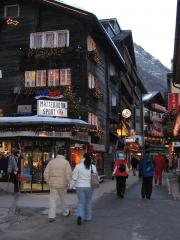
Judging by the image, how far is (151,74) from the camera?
147 m

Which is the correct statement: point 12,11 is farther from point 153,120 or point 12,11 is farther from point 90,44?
point 153,120

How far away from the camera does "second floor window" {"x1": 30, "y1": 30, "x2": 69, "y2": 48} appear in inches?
1014

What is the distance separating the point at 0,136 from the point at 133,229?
12385 millimetres

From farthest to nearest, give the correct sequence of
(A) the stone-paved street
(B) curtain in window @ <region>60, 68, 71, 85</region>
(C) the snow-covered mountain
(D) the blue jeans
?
1. (C) the snow-covered mountain
2. (B) curtain in window @ <region>60, 68, 71, 85</region>
3. (D) the blue jeans
4. (A) the stone-paved street

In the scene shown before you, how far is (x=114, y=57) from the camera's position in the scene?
34.7 m

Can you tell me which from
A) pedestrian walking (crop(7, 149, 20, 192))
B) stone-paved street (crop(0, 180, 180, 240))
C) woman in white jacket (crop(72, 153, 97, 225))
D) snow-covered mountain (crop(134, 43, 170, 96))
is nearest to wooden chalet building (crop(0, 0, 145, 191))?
pedestrian walking (crop(7, 149, 20, 192))

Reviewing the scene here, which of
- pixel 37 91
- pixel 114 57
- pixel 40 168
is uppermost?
pixel 114 57

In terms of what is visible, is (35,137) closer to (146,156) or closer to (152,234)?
(146,156)

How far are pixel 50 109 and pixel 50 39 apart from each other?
6.35 metres

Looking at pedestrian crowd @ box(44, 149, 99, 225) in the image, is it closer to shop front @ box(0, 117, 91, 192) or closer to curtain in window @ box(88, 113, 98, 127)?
shop front @ box(0, 117, 91, 192)

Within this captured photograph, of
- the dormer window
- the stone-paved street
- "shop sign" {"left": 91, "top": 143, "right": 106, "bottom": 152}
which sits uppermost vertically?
the dormer window

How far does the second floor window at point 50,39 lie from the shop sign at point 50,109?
5.28 meters

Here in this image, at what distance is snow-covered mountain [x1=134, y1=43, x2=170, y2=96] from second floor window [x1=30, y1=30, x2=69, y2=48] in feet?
255

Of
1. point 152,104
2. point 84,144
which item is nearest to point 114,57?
point 84,144
